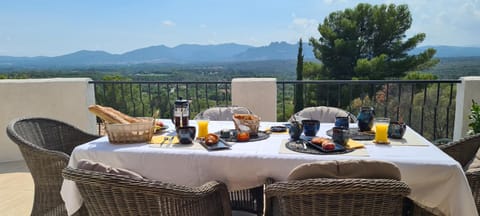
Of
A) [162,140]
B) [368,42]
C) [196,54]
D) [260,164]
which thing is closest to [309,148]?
[260,164]

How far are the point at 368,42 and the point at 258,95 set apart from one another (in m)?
12.4

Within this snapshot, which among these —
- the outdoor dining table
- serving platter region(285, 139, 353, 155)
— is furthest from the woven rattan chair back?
serving platter region(285, 139, 353, 155)

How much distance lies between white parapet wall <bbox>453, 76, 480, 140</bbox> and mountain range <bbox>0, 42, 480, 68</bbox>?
916 cm

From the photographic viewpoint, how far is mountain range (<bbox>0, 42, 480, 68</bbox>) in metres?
13.0

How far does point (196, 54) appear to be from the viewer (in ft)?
62.3

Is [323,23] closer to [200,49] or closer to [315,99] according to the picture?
[315,99]

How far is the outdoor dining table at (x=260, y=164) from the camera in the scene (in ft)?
5.06

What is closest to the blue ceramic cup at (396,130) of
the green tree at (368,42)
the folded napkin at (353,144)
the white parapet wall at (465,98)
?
the folded napkin at (353,144)

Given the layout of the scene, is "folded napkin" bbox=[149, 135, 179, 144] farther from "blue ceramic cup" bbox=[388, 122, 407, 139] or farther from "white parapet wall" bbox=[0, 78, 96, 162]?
"white parapet wall" bbox=[0, 78, 96, 162]

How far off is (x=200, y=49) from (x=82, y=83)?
16064mm

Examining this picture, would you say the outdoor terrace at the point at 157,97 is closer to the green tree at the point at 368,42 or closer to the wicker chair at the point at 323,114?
the wicker chair at the point at 323,114

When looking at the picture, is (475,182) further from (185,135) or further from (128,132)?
(128,132)

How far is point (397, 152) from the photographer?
5.68ft

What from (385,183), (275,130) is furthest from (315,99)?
(385,183)
